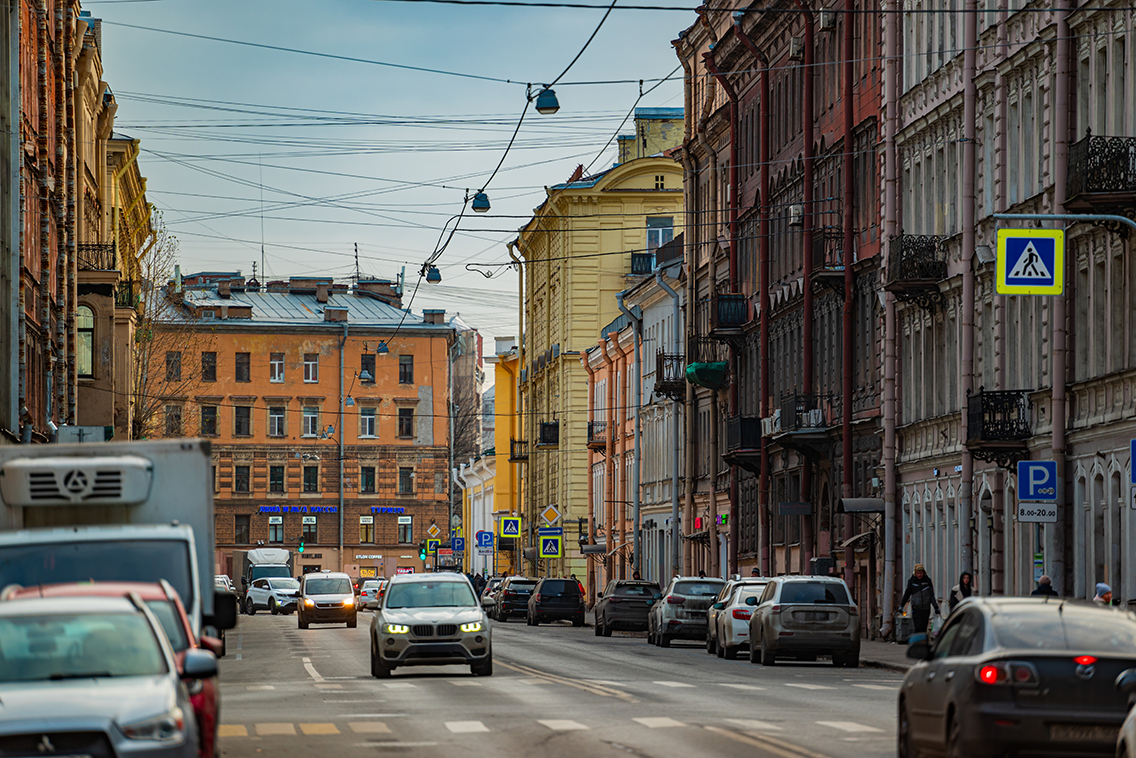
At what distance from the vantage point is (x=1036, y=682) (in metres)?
13.0

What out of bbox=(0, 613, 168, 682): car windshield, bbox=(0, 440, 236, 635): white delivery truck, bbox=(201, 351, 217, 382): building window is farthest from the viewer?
bbox=(201, 351, 217, 382): building window

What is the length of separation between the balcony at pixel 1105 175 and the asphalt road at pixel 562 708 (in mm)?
7609

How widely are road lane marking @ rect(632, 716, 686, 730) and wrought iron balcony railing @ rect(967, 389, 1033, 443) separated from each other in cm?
1675

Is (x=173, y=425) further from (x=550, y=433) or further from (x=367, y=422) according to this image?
(x=550, y=433)

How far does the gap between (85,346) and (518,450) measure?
138ft

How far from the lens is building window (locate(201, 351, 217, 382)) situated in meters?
111

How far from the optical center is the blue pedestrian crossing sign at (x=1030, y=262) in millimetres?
28047

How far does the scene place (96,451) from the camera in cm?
1706

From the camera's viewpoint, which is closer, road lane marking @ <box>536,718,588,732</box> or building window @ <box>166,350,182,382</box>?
road lane marking @ <box>536,718,588,732</box>

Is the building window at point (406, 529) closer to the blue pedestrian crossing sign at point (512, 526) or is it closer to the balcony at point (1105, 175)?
the blue pedestrian crossing sign at point (512, 526)

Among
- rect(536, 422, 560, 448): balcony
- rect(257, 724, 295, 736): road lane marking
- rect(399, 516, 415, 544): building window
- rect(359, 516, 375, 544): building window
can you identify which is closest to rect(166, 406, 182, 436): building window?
rect(359, 516, 375, 544): building window

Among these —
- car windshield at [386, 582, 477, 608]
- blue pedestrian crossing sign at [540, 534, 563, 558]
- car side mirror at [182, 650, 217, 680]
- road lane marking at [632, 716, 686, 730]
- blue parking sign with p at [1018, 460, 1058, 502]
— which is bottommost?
blue pedestrian crossing sign at [540, 534, 563, 558]

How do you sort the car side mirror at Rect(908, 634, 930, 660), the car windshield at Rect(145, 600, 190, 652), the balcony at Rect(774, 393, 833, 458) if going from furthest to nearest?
1. the balcony at Rect(774, 393, 833, 458)
2. the car side mirror at Rect(908, 634, 930, 660)
3. the car windshield at Rect(145, 600, 190, 652)

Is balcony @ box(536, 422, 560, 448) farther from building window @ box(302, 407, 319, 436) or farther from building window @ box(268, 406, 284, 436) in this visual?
building window @ box(268, 406, 284, 436)
